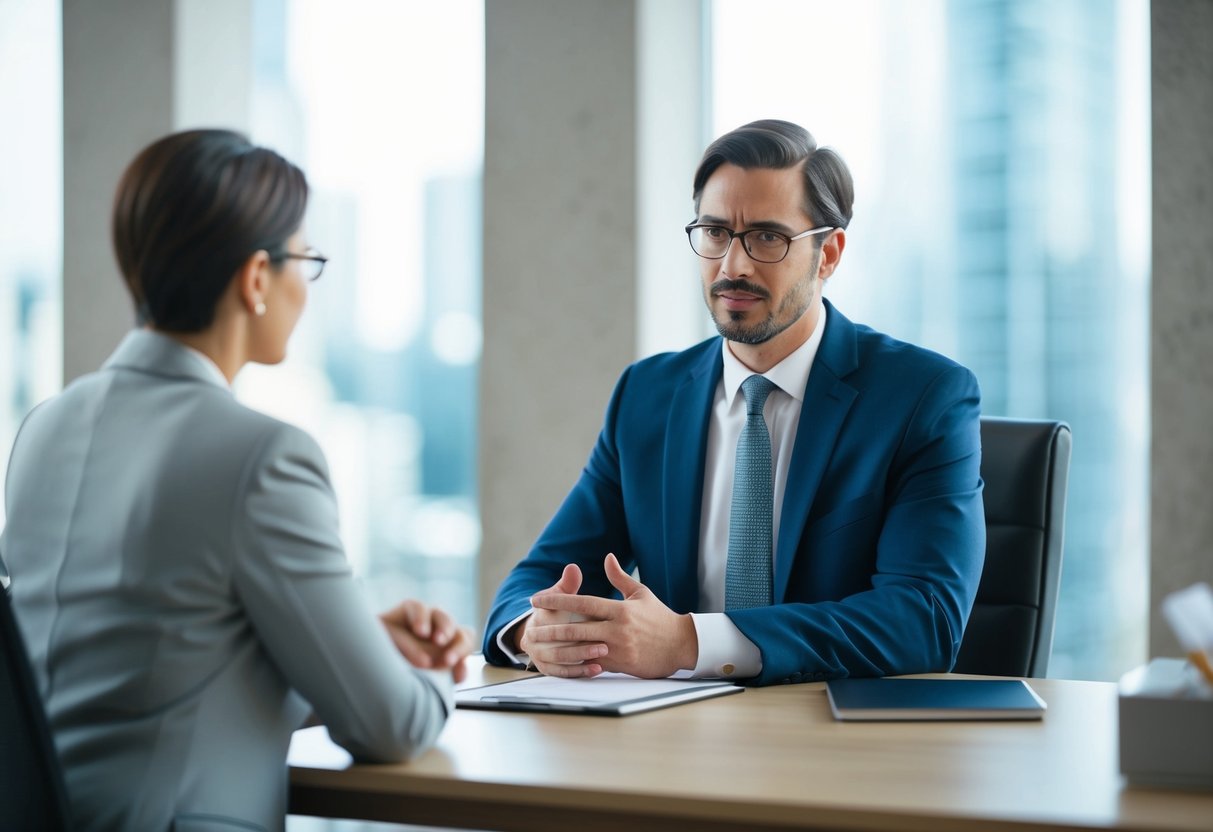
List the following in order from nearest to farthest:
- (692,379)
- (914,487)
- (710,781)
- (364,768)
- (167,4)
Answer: (710,781)
(364,768)
(914,487)
(692,379)
(167,4)

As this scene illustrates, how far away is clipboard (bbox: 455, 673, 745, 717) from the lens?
155cm

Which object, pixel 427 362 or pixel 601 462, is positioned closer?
pixel 601 462

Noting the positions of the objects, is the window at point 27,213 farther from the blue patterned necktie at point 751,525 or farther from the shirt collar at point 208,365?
the shirt collar at point 208,365

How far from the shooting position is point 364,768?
1.35 meters

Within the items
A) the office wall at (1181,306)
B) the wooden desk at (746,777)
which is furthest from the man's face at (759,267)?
the office wall at (1181,306)

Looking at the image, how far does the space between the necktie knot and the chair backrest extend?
4.18 feet

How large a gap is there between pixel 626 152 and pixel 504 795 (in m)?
2.44

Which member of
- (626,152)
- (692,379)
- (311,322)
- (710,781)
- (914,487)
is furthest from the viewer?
(311,322)

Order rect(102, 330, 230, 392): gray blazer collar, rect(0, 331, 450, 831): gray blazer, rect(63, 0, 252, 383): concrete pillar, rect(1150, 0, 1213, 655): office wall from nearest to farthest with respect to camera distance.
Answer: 1. rect(0, 331, 450, 831): gray blazer
2. rect(102, 330, 230, 392): gray blazer collar
3. rect(1150, 0, 1213, 655): office wall
4. rect(63, 0, 252, 383): concrete pillar

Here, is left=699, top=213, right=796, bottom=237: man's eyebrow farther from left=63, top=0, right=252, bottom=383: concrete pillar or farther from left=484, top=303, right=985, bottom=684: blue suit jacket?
left=63, top=0, right=252, bottom=383: concrete pillar

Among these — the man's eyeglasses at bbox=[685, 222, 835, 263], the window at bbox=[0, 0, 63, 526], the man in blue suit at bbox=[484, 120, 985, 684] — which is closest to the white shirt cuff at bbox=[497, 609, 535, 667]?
the man in blue suit at bbox=[484, 120, 985, 684]

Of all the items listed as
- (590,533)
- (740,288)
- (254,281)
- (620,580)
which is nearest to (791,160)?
(740,288)

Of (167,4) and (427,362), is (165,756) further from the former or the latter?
(167,4)

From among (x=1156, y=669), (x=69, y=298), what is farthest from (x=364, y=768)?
(x=69, y=298)
